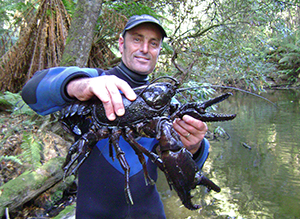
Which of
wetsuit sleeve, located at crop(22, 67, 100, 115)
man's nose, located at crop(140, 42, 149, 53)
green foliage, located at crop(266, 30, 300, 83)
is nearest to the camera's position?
wetsuit sleeve, located at crop(22, 67, 100, 115)

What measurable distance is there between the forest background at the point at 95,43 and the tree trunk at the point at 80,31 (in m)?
0.02

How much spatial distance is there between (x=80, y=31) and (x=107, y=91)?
2.91 m

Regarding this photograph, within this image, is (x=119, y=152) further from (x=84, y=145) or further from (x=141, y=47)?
(x=141, y=47)

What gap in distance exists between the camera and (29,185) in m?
3.38

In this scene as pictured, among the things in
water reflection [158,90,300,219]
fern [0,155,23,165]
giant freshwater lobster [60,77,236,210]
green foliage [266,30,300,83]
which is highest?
green foliage [266,30,300,83]

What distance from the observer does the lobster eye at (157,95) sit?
175 centimetres

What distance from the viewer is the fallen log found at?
122 inches

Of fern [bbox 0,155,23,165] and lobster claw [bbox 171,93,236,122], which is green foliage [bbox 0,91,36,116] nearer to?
fern [bbox 0,155,23,165]

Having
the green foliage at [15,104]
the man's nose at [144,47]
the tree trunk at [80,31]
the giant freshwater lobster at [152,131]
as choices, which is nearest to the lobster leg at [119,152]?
the giant freshwater lobster at [152,131]

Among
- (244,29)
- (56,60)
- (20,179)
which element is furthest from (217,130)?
(20,179)

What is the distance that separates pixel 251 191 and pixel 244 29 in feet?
14.0

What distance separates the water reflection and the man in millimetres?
2164

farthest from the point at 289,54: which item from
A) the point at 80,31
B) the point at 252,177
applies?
the point at 80,31

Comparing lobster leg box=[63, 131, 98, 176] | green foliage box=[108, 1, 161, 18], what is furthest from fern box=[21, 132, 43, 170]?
green foliage box=[108, 1, 161, 18]
